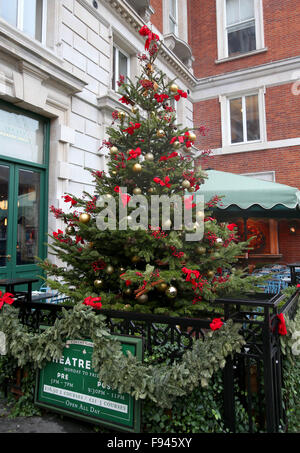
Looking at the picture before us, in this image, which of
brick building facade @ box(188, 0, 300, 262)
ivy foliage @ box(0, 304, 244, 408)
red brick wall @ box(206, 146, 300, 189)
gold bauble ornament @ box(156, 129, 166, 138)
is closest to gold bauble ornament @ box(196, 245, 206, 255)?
ivy foliage @ box(0, 304, 244, 408)

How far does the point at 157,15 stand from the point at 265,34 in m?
4.67

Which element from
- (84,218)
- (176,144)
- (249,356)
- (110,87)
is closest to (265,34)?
(110,87)

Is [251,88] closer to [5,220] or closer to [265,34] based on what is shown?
[265,34]

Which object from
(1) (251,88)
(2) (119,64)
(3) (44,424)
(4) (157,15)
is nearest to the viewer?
(3) (44,424)

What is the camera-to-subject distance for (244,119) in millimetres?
13508

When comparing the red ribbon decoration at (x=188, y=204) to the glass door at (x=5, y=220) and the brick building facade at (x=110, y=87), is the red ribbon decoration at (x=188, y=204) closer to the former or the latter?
Answer: the brick building facade at (x=110, y=87)

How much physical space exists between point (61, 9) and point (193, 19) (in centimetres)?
996

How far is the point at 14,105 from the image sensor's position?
6340 millimetres

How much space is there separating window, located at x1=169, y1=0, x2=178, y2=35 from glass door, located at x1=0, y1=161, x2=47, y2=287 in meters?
9.99

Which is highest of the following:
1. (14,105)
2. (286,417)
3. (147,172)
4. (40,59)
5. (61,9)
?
(61,9)

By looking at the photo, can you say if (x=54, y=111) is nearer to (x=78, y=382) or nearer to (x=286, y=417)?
(x=78, y=382)

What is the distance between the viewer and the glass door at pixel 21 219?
19.9 ft

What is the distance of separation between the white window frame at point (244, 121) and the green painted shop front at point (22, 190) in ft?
28.2

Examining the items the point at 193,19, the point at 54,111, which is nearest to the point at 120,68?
the point at 54,111
